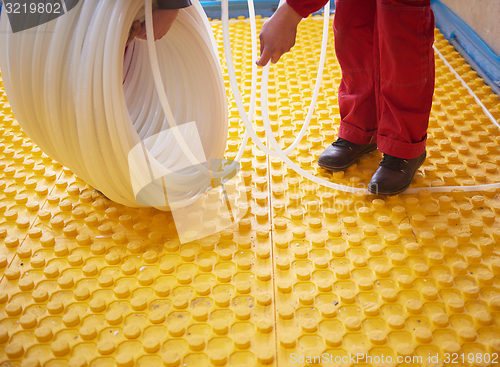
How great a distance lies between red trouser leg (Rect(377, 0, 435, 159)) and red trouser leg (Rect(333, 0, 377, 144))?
170 mm

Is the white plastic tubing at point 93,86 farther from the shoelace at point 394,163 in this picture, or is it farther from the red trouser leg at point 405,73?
the red trouser leg at point 405,73

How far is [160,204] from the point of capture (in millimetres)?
1729

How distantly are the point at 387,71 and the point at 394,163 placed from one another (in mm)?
414

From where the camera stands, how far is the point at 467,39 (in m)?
2.86

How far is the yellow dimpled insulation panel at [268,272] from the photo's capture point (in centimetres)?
130

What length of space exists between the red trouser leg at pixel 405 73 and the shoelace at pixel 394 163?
0.03m

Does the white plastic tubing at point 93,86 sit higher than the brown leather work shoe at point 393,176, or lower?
higher

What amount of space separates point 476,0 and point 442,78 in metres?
0.63

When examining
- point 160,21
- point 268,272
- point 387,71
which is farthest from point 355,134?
point 160,21

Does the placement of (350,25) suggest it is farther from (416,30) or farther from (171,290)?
(171,290)

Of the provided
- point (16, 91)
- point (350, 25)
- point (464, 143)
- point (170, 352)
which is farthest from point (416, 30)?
point (16, 91)

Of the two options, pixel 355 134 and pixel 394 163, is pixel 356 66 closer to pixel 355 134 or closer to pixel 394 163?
pixel 355 134
